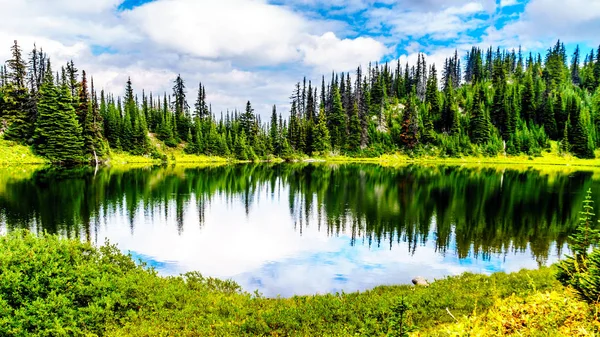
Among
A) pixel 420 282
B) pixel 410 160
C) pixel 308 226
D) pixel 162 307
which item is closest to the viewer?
pixel 162 307

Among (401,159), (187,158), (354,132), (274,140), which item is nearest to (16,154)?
(187,158)

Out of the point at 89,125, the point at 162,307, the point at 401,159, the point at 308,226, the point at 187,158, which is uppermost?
the point at 89,125

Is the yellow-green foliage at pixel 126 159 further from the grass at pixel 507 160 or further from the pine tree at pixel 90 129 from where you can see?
the grass at pixel 507 160

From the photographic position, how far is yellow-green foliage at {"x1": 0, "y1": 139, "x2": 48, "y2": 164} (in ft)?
272

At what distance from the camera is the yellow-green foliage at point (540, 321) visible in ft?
21.6

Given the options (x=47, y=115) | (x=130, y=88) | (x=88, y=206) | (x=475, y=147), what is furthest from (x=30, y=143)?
(x=475, y=147)

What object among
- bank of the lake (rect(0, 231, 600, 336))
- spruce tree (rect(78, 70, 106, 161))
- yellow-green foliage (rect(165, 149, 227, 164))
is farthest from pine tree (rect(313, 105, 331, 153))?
bank of the lake (rect(0, 231, 600, 336))

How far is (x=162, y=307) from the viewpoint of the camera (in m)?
12.6

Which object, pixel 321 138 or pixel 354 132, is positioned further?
pixel 354 132

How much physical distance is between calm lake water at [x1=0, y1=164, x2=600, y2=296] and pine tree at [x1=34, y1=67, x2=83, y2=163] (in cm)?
3334

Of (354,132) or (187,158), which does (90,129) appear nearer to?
(187,158)

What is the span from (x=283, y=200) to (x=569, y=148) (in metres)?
125

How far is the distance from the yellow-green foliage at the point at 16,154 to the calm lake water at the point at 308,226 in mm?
32053

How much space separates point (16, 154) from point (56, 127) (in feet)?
35.0
